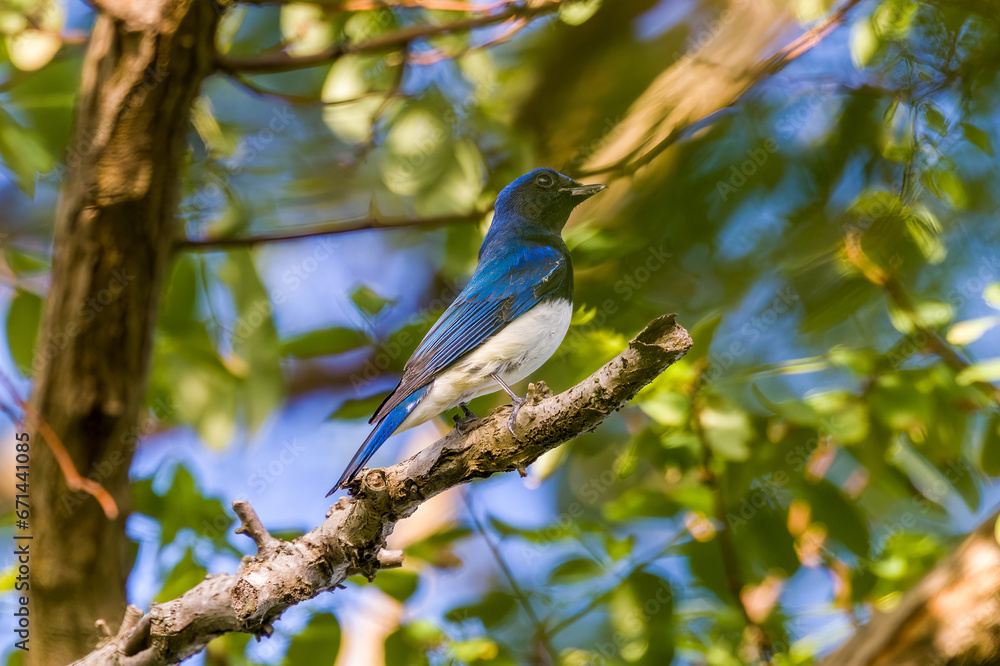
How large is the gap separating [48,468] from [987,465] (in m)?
4.34

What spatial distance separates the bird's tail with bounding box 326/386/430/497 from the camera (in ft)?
7.30

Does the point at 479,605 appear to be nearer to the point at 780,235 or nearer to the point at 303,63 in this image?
the point at 780,235

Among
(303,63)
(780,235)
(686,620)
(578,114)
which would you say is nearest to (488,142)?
(578,114)

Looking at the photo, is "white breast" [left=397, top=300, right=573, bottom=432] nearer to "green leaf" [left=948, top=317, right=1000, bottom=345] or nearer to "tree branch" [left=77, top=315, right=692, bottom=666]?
"tree branch" [left=77, top=315, right=692, bottom=666]

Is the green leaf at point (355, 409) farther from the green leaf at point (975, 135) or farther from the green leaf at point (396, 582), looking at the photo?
the green leaf at point (975, 135)

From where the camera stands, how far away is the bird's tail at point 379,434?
222cm

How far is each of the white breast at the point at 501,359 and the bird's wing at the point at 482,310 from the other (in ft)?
0.10

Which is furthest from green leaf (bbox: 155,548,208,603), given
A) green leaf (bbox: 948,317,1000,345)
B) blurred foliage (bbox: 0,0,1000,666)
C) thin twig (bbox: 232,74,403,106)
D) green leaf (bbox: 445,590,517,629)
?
green leaf (bbox: 948,317,1000,345)

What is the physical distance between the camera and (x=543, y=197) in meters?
3.24

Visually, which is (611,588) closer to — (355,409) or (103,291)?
(355,409)

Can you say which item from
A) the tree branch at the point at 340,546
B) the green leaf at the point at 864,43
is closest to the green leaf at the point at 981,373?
the green leaf at the point at 864,43

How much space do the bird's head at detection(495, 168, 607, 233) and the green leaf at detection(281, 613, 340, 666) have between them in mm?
1882

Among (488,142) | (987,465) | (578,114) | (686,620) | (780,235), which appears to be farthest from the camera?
(578,114)

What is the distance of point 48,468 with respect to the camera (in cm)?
347
